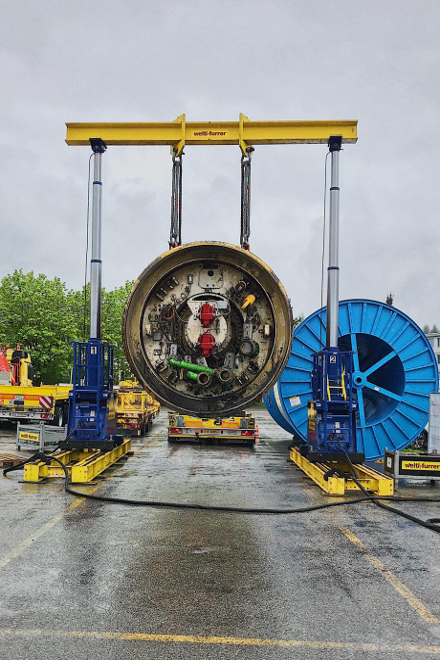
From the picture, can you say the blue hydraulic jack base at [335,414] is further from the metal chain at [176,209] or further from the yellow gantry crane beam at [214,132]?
the yellow gantry crane beam at [214,132]

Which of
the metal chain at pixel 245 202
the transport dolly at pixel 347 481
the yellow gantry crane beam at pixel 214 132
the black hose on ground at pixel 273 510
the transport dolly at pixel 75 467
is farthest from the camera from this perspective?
the yellow gantry crane beam at pixel 214 132

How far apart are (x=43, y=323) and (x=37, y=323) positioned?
1.44ft

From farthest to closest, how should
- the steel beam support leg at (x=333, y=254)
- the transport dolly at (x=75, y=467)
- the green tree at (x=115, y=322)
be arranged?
the green tree at (x=115, y=322) < the steel beam support leg at (x=333, y=254) < the transport dolly at (x=75, y=467)

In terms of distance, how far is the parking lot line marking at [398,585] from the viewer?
4.30 m

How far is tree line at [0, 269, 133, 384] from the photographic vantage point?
116 feet

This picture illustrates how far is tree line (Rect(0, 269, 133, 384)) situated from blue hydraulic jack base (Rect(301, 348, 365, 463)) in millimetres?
25658

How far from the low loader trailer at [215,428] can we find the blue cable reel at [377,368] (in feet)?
8.95

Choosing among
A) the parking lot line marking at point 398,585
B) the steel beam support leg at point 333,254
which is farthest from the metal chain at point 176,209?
the parking lot line marking at point 398,585

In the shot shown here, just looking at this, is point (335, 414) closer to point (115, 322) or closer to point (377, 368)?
point (377, 368)

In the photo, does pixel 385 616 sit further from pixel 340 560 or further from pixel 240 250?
pixel 240 250

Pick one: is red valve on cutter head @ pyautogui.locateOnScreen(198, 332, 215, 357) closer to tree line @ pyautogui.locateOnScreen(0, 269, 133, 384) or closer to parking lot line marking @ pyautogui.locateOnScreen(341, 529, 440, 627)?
parking lot line marking @ pyautogui.locateOnScreen(341, 529, 440, 627)

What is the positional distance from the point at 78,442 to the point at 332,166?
6.34m

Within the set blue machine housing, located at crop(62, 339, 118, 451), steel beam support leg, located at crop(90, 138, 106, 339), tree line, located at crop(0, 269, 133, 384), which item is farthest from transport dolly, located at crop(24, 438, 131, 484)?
tree line, located at crop(0, 269, 133, 384)

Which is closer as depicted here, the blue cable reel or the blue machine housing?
the blue machine housing
